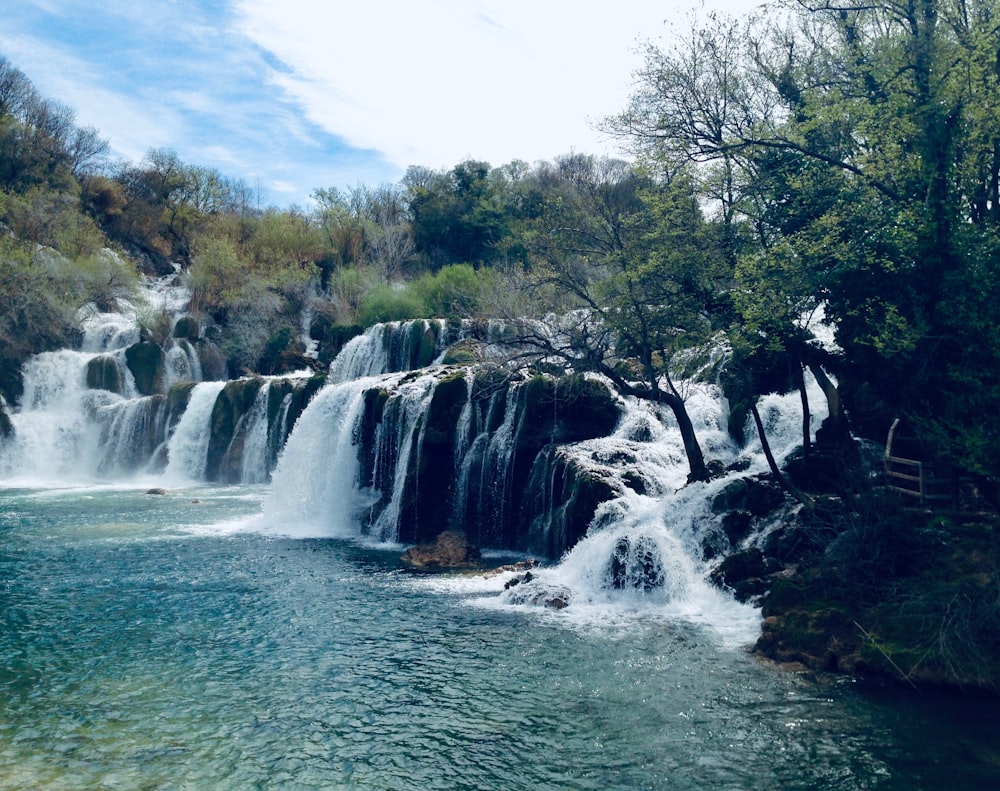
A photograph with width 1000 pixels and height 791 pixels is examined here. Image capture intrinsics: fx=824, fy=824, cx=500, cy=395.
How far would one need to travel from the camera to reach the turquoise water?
889 centimetres

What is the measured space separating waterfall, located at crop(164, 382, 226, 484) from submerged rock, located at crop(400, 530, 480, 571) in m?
17.3

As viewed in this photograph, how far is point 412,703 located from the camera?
10.8 metres

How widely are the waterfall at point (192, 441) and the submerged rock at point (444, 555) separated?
17.3 metres

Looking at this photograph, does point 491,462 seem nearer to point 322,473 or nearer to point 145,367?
point 322,473

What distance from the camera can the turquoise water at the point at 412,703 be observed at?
29.2ft

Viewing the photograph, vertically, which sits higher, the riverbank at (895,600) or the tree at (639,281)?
the tree at (639,281)

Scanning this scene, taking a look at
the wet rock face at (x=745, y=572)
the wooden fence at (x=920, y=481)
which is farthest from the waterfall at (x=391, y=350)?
the wooden fence at (x=920, y=481)

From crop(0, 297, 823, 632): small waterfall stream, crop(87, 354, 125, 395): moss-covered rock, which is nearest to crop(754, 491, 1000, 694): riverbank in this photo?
crop(0, 297, 823, 632): small waterfall stream

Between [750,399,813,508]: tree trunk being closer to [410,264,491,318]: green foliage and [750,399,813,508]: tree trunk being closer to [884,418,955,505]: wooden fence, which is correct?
[884,418,955,505]: wooden fence

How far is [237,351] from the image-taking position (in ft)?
138

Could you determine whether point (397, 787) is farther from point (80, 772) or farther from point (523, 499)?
point (523, 499)

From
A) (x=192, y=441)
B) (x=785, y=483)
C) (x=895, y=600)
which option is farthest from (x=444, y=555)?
(x=192, y=441)

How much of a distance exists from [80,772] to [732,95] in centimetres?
1599

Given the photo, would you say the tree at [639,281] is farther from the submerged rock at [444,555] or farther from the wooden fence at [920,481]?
the submerged rock at [444,555]
